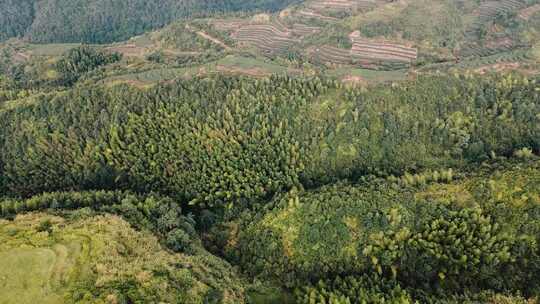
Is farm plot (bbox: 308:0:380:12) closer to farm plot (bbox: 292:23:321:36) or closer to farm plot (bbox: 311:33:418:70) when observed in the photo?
farm plot (bbox: 292:23:321:36)

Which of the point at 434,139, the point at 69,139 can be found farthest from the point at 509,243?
the point at 69,139

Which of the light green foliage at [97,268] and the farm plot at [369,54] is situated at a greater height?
the farm plot at [369,54]

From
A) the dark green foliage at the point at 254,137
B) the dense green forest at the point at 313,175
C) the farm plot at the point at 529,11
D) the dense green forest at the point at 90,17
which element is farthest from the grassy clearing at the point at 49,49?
the farm plot at the point at 529,11

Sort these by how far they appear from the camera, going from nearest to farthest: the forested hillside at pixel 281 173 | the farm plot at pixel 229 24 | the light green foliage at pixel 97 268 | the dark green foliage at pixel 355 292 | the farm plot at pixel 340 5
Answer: the light green foliage at pixel 97 268 → the dark green foliage at pixel 355 292 → the forested hillside at pixel 281 173 → the farm plot at pixel 229 24 → the farm plot at pixel 340 5

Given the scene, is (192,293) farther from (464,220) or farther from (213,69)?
(213,69)

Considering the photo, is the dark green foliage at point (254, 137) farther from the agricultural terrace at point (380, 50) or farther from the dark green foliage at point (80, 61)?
the agricultural terrace at point (380, 50)

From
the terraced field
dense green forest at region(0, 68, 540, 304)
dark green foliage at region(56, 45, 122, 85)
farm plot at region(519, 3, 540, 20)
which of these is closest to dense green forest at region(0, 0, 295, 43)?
dark green foliage at region(56, 45, 122, 85)
